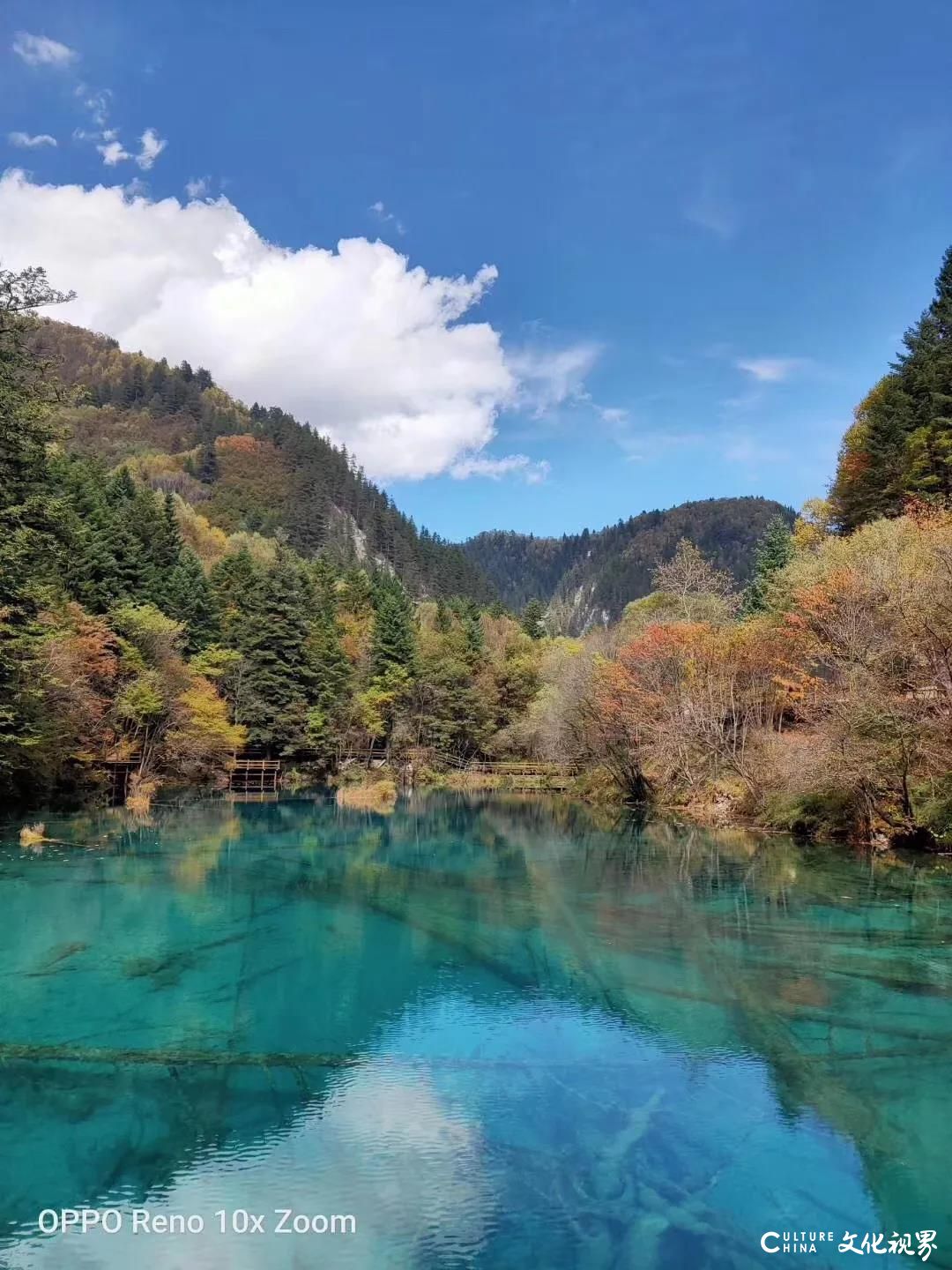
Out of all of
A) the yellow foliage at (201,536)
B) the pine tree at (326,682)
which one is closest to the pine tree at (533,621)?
the pine tree at (326,682)

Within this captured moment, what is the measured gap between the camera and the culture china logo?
19.9 feet

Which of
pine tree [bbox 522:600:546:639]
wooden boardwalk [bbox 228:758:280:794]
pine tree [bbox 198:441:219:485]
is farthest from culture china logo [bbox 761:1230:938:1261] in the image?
pine tree [bbox 198:441:219:485]

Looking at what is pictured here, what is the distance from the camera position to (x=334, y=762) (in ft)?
195

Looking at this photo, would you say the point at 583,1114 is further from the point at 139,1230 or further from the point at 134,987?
the point at 134,987

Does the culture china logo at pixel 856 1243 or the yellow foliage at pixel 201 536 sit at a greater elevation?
the yellow foliage at pixel 201 536

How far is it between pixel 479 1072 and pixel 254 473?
156 metres

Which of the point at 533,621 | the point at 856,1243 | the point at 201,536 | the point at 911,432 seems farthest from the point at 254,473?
the point at 856,1243

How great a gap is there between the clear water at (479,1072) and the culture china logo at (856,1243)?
8 centimetres

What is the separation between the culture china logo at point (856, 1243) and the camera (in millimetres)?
6062

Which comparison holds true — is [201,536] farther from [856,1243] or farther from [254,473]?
[856,1243]

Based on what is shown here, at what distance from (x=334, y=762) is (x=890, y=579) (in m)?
42.7

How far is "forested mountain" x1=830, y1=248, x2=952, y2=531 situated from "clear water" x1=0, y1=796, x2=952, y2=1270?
71.4 ft

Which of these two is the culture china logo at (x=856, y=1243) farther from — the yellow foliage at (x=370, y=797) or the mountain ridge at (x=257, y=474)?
the mountain ridge at (x=257, y=474)

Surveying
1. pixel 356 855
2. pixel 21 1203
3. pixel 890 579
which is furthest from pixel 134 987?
pixel 890 579
